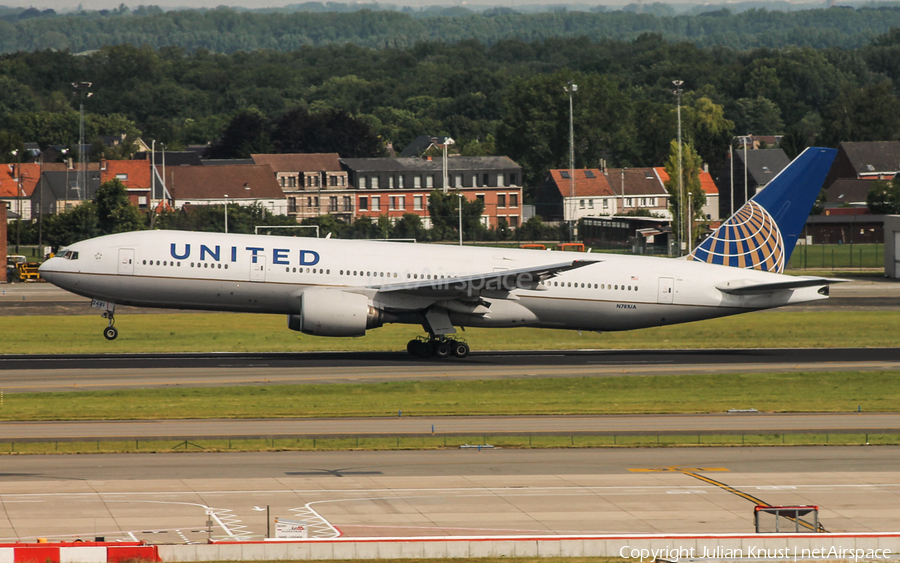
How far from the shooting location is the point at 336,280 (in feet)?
162

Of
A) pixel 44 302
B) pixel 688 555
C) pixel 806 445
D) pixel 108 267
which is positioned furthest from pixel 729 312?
pixel 44 302

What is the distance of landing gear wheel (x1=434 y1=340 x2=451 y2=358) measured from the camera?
50781 millimetres

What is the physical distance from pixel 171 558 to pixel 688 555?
9.50 meters

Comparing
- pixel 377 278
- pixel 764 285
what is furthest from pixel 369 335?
pixel 764 285

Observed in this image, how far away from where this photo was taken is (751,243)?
177 feet

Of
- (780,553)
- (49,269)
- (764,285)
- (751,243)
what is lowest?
(780,553)

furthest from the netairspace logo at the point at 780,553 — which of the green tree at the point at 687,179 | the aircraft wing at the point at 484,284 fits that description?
the green tree at the point at 687,179

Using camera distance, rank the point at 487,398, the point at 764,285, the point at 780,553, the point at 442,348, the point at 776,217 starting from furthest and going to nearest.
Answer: the point at 776,217 → the point at 764,285 → the point at 442,348 → the point at 487,398 → the point at 780,553

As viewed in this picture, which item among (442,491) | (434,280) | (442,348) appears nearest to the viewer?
(442,491)

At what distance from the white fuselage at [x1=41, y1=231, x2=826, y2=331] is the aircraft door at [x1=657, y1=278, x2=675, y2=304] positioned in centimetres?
5

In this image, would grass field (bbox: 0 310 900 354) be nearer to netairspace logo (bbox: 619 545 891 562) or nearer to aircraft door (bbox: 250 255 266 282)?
aircraft door (bbox: 250 255 266 282)

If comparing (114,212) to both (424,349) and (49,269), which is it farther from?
(424,349)

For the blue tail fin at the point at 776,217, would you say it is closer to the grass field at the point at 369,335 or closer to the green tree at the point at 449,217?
the grass field at the point at 369,335

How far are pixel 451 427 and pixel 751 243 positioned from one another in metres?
24.4
